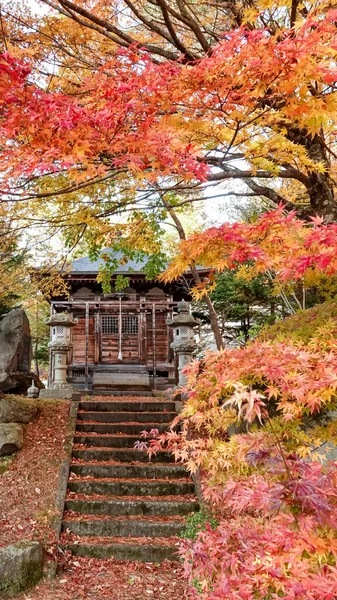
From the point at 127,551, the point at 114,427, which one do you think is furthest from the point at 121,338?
the point at 127,551

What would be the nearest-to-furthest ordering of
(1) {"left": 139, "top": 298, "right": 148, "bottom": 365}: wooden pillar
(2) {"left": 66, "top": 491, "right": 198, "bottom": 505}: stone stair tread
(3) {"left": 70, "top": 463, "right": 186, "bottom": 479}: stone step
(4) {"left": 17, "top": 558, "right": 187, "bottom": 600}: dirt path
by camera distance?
(4) {"left": 17, "top": 558, "right": 187, "bottom": 600}: dirt path
(2) {"left": 66, "top": 491, "right": 198, "bottom": 505}: stone stair tread
(3) {"left": 70, "top": 463, "right": 186, "bottom": 479}: stone step
(1) {"left": 139, "top": 298, "right": 148, "bottom": 365}: wooden pillar

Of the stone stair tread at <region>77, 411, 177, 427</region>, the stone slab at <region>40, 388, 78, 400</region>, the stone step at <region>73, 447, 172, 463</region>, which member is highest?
the stone slab at <region>40, 388, 78, 400</region>

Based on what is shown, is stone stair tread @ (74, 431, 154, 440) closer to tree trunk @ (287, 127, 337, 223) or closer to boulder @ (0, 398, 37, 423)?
boulder @ (0, 398, 37, 423)

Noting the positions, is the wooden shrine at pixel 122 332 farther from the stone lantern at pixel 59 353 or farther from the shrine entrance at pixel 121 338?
the stone lantern at pixel 59 353

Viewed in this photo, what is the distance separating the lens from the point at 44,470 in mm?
7027

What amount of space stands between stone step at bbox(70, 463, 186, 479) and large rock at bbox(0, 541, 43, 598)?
78.4 inches

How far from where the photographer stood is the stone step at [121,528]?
5.96 m

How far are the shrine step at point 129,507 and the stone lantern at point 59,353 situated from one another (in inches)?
159

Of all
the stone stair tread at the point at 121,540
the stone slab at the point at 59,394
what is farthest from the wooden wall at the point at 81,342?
the stone stair tread at the point at 121,540

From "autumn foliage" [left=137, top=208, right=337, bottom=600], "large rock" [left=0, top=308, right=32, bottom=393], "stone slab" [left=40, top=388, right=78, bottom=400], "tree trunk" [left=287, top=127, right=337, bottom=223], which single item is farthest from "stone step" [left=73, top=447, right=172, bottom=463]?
"tree trunk" [left=287, top=127, right=337, bottom=223]

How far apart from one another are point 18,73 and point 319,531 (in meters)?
3.84

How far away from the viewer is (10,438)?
24.5 feet

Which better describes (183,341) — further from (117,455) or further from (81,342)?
(81,342)

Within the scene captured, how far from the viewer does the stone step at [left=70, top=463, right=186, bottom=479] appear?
7.15 m
